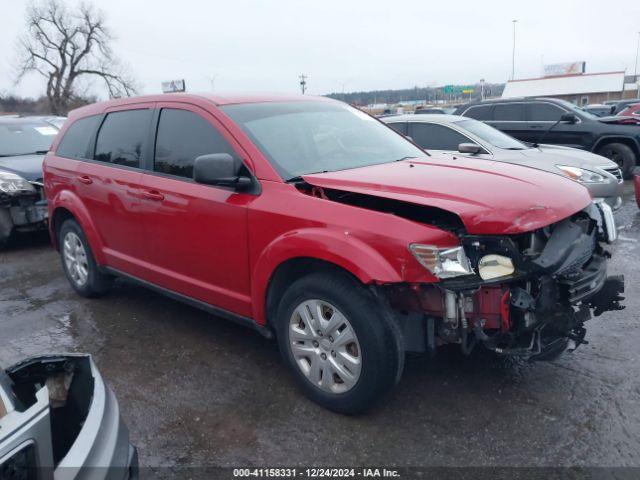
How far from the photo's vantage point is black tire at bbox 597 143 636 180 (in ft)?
35.4

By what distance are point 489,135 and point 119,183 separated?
18.2ft

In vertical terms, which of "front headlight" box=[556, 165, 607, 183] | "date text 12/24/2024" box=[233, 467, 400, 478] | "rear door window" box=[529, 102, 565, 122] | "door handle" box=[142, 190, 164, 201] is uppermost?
"rear door window" box=[529, 102, 565, 122]

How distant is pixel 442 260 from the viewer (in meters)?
2.72

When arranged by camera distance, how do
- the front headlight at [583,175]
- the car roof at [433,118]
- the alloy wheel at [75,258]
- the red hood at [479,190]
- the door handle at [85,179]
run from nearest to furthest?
the red hood at [479,190]
the door handle at [85,179]
the alloy wheel at [75,258]
the front headlight at [583,175]
the car roof at [433,118]

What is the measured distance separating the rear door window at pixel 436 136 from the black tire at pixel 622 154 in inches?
190

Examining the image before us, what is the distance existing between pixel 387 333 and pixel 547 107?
31.7 ft

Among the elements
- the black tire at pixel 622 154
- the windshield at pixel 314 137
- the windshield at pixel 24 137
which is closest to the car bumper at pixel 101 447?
the windshield at pixel 314 137

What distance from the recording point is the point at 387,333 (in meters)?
2.81

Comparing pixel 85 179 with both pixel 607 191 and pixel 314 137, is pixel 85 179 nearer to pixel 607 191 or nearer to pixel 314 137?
pixel 314 137

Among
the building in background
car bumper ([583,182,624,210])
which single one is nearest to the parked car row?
car bumper ([583,182,624,210])

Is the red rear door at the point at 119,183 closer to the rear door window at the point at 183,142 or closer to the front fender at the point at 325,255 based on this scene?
the rear door window at the point at 183,142

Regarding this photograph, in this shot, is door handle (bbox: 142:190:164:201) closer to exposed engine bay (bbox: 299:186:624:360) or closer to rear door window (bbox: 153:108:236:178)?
rear door window (bbox: 153:108:236:178)

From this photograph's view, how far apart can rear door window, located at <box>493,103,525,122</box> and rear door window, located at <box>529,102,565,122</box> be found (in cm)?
23

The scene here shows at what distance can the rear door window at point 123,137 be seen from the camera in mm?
4301
